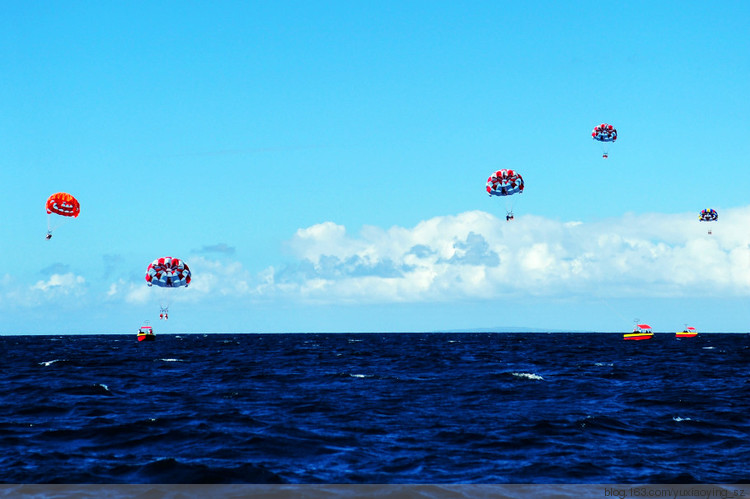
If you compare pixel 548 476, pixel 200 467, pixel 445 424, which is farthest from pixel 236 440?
pixel 548 476

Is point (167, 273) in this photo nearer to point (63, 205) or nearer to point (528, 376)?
point (63, 205)

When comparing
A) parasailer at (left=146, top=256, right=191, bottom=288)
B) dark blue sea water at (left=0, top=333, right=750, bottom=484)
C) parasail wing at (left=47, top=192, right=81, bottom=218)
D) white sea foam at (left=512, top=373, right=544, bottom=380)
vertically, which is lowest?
dark blue sea water at (left=0, top=333, right=750, bottom=484)

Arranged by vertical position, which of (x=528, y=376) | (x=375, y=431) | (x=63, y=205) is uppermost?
(x=63, y=205)

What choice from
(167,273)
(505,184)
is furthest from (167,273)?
(505,184)

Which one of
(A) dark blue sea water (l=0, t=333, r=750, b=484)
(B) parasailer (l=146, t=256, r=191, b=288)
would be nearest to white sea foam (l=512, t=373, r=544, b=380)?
(A) dark blue sea water (l=0, t=333, r=750, b=484)

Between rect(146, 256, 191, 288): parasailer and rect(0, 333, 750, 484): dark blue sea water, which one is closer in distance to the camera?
rect(0, 333, 750, 484): dark blue sea water

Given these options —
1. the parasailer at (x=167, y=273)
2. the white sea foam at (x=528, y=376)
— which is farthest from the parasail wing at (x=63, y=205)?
the white sea foam at (x=528, y=376)

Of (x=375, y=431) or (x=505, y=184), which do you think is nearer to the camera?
(x=375, y=431)

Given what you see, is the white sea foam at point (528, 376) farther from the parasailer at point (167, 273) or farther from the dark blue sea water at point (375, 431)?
the parasailer at point (167, 273)

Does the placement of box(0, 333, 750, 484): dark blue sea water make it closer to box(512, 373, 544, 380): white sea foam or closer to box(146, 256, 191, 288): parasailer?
box(512, 373, 544, 380): white sea foam

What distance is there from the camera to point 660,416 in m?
27.1

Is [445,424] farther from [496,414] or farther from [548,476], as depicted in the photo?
[548,476]

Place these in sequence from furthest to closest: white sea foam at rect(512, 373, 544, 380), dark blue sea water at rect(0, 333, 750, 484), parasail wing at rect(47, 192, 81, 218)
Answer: parasail wing at rect(47, 192, 81, 218), white sea foam at rect(512, 373, 544, 380), dark blue sea water at rect(0, 333, 750, 484)

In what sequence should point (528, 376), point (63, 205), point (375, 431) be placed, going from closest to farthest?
point (375, 431)
point (528, 376)
point (63, 205)
